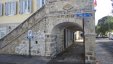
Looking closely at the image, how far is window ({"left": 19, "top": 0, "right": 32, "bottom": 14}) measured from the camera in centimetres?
2366

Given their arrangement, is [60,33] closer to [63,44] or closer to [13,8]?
[63,44]

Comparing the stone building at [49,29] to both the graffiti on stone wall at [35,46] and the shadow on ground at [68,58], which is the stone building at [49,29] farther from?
the shadow on ground at [68,58]

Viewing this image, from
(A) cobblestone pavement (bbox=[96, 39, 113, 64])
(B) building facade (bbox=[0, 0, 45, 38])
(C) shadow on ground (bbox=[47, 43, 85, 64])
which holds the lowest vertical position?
(A) cobblestone pavement (bbox=[96, 39, 113, 64])

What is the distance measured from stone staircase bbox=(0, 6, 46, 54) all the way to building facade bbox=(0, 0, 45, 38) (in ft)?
18.1

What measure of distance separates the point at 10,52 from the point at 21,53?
1083 millimetres

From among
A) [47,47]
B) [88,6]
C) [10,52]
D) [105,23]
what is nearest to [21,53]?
[10,52]

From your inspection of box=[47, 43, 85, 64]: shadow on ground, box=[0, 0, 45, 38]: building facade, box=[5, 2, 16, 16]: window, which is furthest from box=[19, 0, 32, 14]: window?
box=[47, 43, 85, 64]: shadow on ground

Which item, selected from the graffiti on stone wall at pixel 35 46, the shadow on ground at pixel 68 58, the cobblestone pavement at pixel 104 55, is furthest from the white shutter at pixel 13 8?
the cobblestone pavement at pixel 104 55

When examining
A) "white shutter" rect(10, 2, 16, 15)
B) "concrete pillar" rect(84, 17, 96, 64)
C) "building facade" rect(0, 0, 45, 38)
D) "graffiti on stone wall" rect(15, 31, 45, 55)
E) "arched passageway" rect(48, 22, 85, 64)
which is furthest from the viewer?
"white shutter" rect(10, 2, 16, 15)

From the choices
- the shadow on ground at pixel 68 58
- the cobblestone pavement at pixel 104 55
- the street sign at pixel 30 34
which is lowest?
the cobblestone pavement at pixel 104 55

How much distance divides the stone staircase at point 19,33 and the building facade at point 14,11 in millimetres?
5505

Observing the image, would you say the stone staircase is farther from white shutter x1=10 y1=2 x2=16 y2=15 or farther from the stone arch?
white shutter x1=10 y1=2 x2=16 y2=15

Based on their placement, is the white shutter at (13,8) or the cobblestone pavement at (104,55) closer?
the cobblestone pavement at (104,55)

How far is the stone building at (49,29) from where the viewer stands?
609 inches
